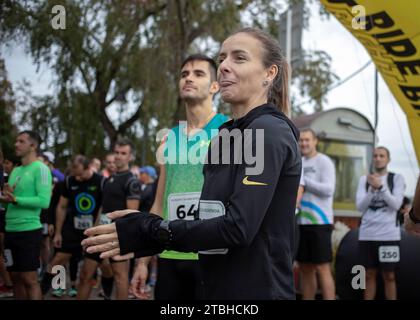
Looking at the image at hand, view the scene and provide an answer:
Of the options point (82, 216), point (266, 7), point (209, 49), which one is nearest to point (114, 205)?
point (82, 216)

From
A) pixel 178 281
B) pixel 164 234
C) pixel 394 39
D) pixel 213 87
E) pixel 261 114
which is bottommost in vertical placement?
pixel 178 281

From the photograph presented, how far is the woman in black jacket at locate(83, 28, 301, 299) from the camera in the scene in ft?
5.51

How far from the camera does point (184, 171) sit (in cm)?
329

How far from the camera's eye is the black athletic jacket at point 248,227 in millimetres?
1672

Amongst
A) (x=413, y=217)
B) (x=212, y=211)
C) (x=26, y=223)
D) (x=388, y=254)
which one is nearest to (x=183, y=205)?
(x=413, y=217)

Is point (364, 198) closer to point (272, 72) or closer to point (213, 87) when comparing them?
point (213, 87)

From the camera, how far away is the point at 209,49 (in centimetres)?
1419

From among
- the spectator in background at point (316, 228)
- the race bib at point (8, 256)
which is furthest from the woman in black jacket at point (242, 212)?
the spectator in background at point (316, 228)

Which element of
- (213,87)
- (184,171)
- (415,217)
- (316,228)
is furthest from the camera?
(316,228)

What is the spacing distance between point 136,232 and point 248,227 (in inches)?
13.3

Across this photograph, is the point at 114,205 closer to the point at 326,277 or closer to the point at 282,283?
the point at 326,277

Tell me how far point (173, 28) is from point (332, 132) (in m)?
4.93

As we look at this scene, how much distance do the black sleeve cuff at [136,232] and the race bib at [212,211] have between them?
168mm

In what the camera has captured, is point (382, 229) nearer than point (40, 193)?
No
